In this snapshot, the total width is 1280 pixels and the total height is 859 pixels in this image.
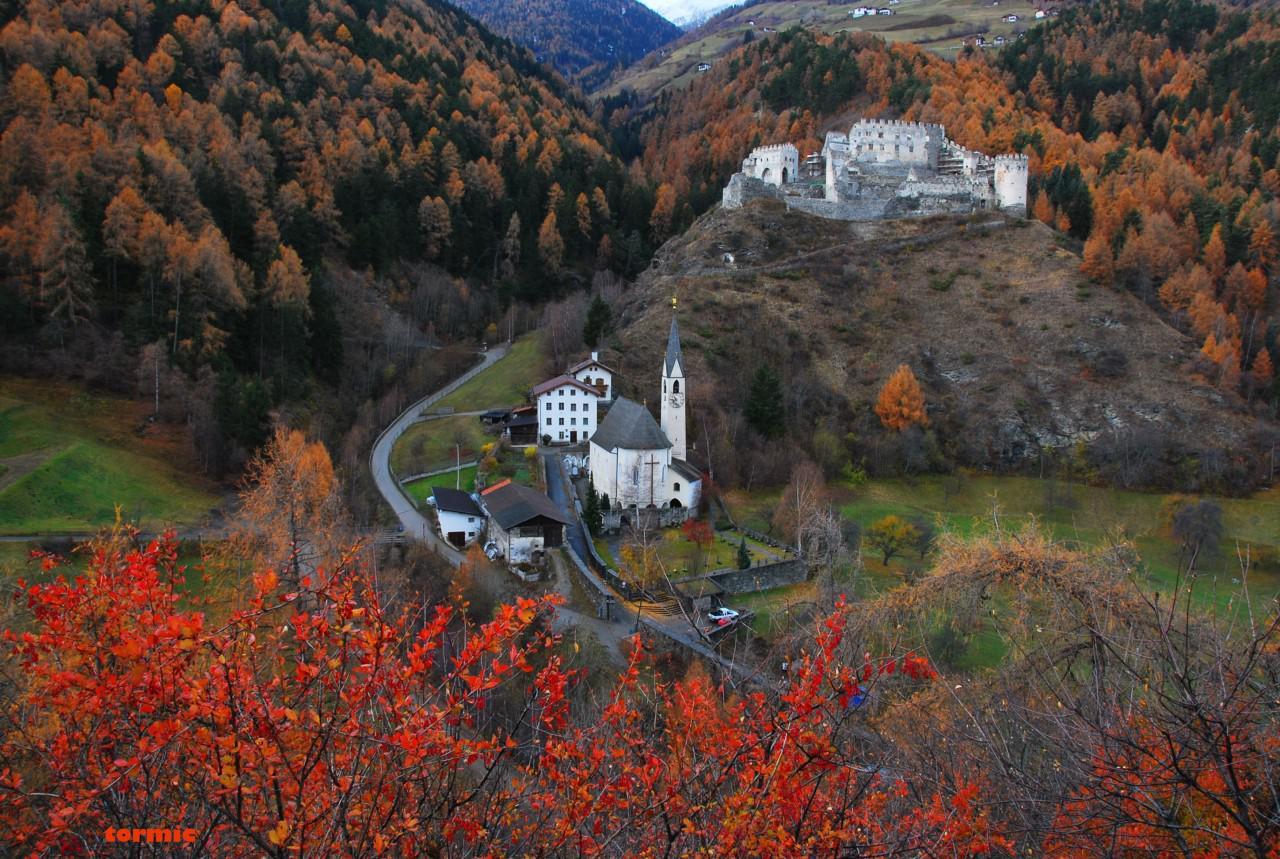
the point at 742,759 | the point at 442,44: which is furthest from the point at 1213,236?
the point at 442,44

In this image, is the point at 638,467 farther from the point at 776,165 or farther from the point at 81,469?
the point at 776,165

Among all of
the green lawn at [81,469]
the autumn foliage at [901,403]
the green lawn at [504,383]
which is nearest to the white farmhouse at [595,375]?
the green lawn at [504,383]

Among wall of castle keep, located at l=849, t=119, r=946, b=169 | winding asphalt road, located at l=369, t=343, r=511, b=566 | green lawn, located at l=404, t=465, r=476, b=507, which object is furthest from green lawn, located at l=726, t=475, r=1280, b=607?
wall of castle keep, located at l=849, t=119, r=946, b=169

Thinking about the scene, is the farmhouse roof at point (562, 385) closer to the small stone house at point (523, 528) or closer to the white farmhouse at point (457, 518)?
the white farmhouse at point (457, 518)

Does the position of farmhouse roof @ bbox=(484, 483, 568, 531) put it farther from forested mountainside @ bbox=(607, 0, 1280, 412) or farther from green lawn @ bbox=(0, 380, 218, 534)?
forested mountainside @ bbox=(607, 0, 1280, 412)

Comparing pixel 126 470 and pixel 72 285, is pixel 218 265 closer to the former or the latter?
pixel 72 285
